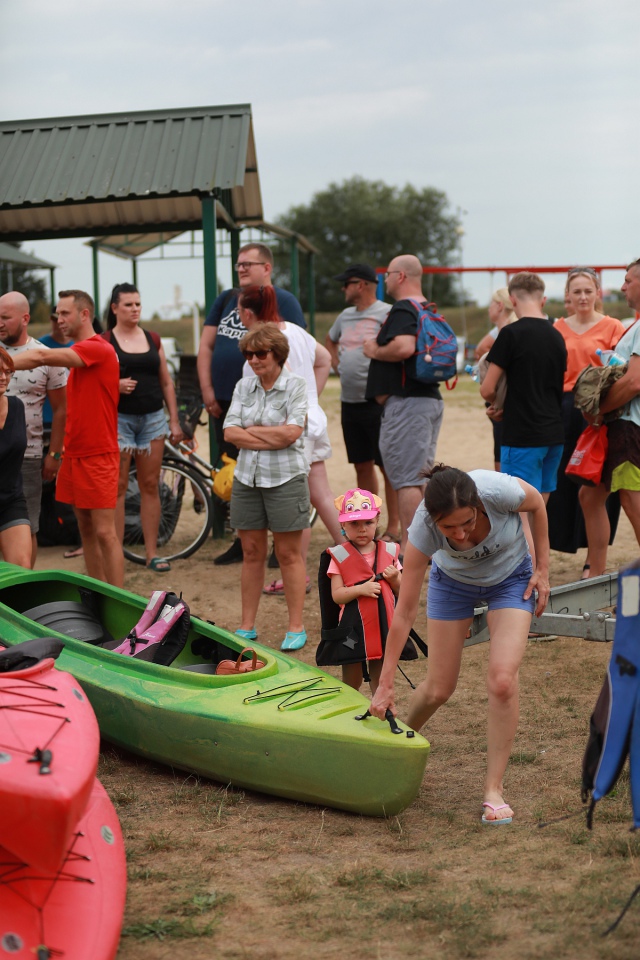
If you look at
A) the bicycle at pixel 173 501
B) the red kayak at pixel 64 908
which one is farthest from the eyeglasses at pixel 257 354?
the red kayak at pixel 64 908

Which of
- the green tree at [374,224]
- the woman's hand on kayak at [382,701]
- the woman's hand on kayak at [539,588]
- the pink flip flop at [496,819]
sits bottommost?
the pink flip flop at [496,819]

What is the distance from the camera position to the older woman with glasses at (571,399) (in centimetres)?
632

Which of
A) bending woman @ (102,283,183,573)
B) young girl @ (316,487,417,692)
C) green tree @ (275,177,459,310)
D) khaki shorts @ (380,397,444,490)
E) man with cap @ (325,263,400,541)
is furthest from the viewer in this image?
green tree @ (275,177,459,310)

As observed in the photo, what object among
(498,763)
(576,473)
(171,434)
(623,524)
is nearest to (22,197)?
(171,434)

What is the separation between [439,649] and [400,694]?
4.60 ft

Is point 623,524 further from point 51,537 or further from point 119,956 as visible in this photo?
point 119,956

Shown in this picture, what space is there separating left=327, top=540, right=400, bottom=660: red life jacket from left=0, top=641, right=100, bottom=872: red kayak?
1530 millimetres

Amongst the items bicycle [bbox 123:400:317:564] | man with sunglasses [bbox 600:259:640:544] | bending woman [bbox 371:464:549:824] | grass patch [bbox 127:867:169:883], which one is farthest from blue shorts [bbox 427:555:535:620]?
bicycle [bbox 123:400:317:564]

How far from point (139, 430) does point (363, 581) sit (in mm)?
3489

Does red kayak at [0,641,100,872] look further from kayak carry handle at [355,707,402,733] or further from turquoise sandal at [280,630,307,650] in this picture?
turquoise sandal at [280,630,307,650]

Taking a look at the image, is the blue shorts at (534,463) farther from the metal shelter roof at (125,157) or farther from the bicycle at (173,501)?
the metal shelter roof at (125,157)

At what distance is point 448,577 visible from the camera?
3.89 m

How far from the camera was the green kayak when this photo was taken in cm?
371

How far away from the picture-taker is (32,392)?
Result: 651 centimetres
